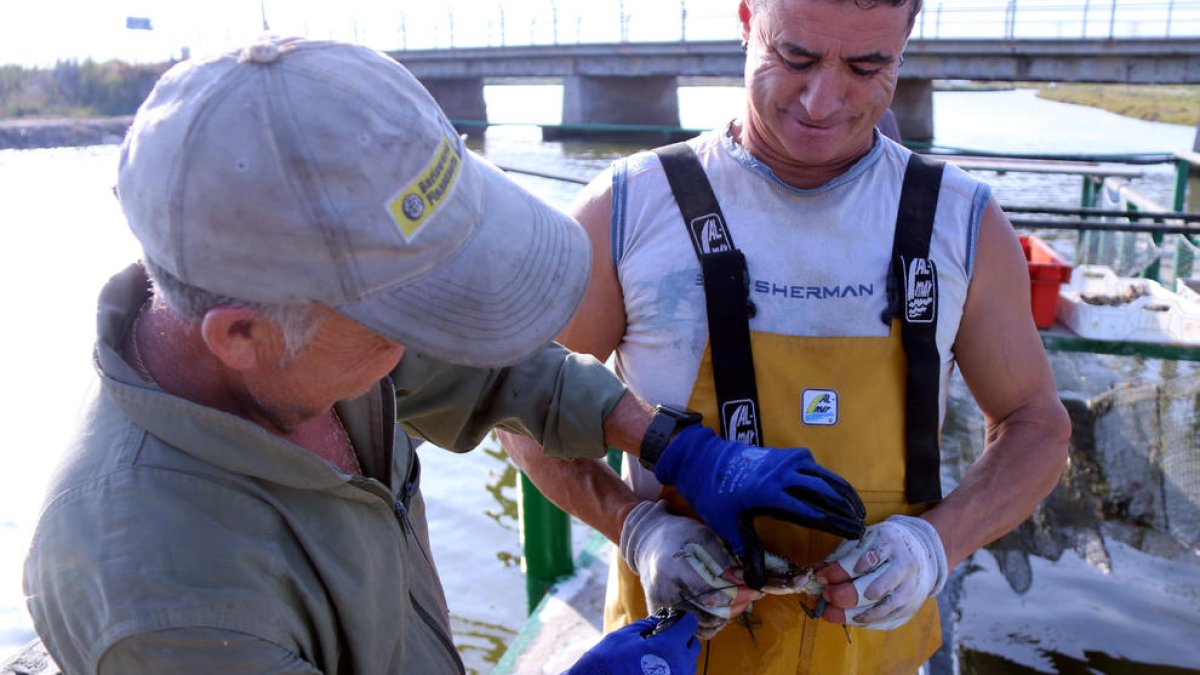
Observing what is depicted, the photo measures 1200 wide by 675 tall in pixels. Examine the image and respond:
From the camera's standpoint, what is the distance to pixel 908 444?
1.93 m

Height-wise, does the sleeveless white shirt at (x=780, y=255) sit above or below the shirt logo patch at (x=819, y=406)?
above

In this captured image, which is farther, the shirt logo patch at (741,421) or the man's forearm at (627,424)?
the shirt logo patch at (741,421)

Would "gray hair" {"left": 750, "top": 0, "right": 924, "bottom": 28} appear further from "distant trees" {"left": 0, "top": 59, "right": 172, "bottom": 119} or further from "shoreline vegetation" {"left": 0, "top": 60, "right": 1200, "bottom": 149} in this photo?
"distant trees" {"left": 0, "top": 59, "right": 172, "bottom": 119}

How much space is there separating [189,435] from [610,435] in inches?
31.8

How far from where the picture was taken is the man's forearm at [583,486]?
2.02 metres

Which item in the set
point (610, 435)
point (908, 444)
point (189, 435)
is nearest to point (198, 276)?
point (189, 435)

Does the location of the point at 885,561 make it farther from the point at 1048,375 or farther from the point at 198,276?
the point at 198,276

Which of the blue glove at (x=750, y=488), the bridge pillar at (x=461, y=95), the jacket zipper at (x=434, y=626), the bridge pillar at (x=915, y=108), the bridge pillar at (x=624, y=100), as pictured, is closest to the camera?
the jacket zipper at (x=434, y=626)

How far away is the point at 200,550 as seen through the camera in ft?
3.52

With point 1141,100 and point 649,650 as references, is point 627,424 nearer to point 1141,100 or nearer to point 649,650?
point 649,650

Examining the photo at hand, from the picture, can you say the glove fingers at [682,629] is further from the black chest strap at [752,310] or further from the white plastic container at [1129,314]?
the white plastic container at [1129,314]

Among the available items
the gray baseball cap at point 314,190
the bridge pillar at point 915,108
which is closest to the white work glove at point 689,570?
the gray baseball cap at point 314,190

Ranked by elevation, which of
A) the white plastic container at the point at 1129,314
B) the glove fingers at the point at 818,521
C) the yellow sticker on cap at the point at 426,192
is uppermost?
the yellow sticker on cap at the point at 426,192

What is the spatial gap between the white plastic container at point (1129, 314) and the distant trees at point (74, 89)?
924 inches
